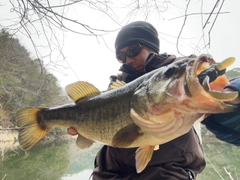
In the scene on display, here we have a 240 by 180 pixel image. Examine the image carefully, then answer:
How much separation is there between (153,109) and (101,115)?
0.58m

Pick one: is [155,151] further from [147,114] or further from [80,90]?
[80,90]

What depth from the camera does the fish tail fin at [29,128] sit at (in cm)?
200

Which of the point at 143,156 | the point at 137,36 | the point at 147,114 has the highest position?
the point at 137,36

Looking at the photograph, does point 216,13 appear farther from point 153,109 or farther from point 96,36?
point 96,36

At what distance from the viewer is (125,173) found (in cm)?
190

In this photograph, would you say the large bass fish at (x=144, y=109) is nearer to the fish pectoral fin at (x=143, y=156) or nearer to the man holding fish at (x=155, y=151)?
the fish pectoral fin at (x=143, y=156)

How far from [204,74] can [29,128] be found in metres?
1.65

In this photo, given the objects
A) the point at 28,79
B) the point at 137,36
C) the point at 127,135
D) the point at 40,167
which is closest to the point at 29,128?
the point at 127,135

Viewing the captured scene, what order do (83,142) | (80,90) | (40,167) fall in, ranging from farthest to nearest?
(40,167)
(83,142)
(80,90)

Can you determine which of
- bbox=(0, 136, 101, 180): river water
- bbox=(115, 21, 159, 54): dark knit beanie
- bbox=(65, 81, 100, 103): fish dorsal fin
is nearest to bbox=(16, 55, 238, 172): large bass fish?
bbox=(65, 81, 100, 103): fish dorsal fin

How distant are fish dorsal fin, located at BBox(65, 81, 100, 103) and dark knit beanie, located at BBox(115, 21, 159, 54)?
Answer: 581mm

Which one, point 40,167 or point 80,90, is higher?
point 80,90

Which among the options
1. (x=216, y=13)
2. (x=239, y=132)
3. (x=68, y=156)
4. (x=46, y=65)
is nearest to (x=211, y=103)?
(x=239, y=132)

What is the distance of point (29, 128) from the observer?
2057 millimetres
